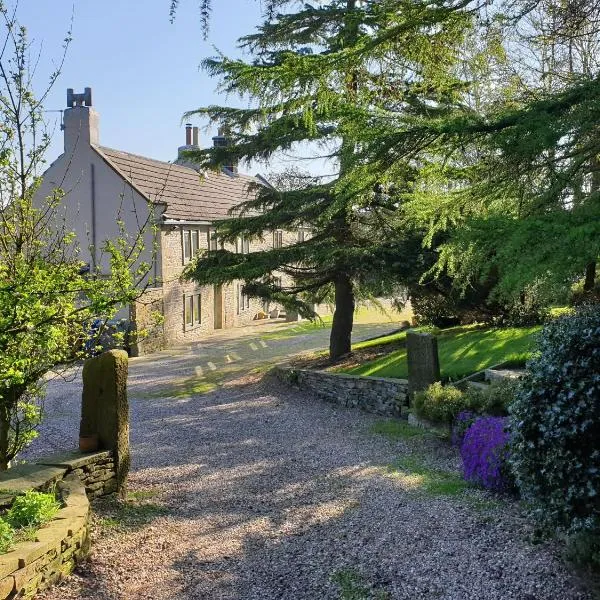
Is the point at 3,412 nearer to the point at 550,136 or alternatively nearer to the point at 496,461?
the point at 496,461

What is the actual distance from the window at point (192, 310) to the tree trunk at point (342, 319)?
11.4 m

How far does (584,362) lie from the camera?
538 cm

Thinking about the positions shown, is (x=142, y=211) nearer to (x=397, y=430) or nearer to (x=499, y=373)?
(x=397, y=430)

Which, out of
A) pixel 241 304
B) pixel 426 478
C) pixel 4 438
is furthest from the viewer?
pixel 241 304

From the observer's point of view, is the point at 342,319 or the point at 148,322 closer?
the point at 342,319

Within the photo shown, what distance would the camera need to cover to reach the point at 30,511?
239 inches

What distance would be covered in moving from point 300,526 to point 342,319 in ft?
39.2

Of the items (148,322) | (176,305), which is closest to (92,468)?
(148,322)

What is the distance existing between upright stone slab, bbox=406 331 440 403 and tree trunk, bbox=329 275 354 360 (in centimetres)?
593

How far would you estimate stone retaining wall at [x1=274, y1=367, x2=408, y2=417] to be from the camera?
14.1 meters

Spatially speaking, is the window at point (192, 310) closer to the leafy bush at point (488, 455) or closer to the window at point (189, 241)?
the window at point (189, 241)

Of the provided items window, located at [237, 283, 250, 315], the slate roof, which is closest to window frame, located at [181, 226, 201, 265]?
the slate roof

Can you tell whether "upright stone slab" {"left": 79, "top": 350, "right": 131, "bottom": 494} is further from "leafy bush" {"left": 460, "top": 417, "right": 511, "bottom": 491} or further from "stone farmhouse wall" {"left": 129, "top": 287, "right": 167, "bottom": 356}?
"stone farmhouse wall" {"left": 129, "top": 287, "right": 167, "bottom": 356}

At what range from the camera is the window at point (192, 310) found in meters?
28.9
